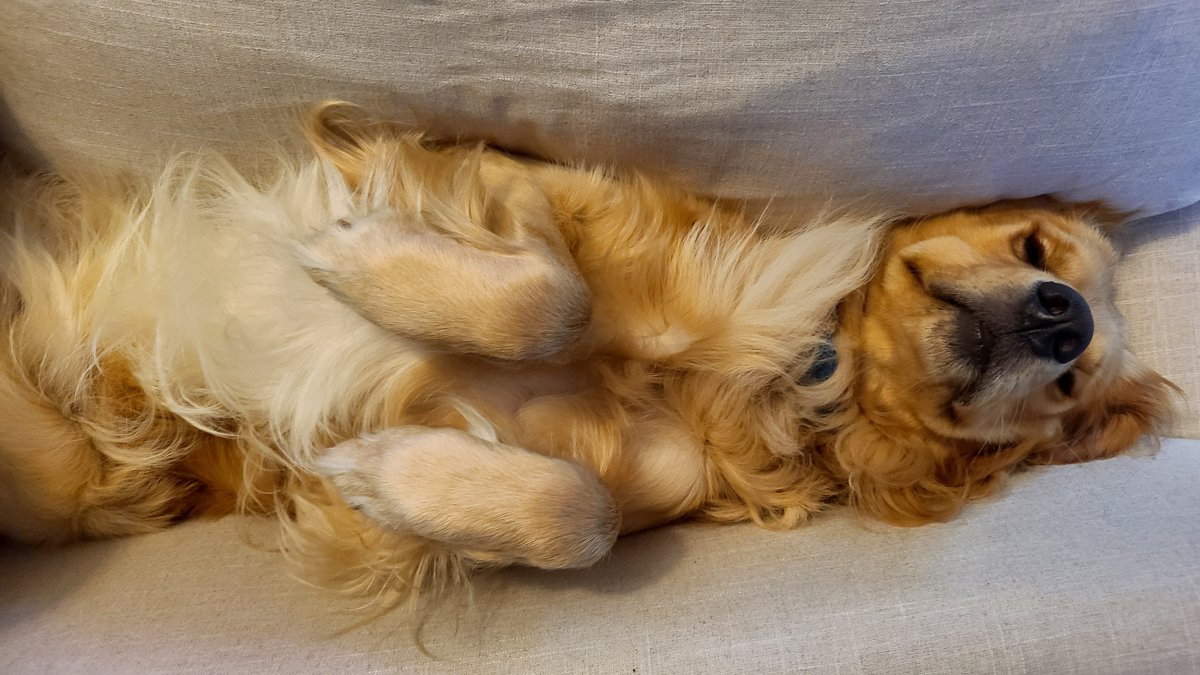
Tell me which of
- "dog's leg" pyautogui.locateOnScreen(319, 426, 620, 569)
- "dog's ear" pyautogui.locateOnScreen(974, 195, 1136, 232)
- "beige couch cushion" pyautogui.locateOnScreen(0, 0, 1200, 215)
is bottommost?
"dog's leg" pyautogui.locateOnScreen(319, 426, 620, 569)

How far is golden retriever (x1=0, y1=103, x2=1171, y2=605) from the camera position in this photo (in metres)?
1.36

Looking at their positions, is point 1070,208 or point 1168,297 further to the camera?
point 1168,297

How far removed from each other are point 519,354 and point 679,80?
0.50 m

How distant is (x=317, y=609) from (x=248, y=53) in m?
0.90

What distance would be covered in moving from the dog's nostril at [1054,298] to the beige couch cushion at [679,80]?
19cm

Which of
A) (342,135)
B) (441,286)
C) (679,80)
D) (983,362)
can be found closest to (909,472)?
(983,362)

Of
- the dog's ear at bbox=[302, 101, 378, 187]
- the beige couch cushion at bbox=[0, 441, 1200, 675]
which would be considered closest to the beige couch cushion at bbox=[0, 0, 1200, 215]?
the dog's ear at bbox=[302, 101, 378, 187]

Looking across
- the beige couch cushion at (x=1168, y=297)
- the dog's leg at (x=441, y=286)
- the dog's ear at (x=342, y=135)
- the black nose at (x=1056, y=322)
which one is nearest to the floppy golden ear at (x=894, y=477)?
the black nose at (x=1056, y=322)

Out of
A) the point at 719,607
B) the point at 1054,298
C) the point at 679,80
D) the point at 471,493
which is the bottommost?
the point at 719,607

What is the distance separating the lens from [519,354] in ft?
4.07

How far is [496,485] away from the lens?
3.95ft

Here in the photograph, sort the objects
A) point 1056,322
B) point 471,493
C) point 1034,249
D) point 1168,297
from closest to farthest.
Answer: point 471,493
point 1056,322
point 1034,249
point 1168,297

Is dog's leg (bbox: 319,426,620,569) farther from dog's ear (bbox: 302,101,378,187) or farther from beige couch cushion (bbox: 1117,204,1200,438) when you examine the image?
beige couch cushion (bbox: 1117,204,1200,438)

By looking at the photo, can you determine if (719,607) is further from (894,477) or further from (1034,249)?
(1034,249)
